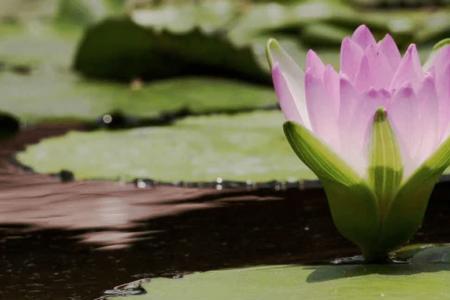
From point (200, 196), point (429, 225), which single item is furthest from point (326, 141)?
point (200, 196)

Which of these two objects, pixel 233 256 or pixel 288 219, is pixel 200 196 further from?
pixel 233 256

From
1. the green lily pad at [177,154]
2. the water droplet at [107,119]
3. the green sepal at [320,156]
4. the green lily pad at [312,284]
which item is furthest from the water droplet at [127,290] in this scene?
the water droplet at [107,119]

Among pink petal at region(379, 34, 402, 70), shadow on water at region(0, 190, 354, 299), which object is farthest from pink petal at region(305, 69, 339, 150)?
shadow on water at region(0, 190, 354, 299)

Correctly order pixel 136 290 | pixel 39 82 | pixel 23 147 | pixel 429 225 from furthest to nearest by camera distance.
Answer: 1. pixel 39 82
2. pixel 23 147
3. pixel 429 225
4. pixel 136 290

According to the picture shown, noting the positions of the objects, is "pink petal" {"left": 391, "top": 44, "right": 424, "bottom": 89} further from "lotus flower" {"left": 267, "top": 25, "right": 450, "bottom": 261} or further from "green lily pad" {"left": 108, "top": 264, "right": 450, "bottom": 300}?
"green lily pad" {"left": 108, "top": 264, "right": 450, "bottom": 300}

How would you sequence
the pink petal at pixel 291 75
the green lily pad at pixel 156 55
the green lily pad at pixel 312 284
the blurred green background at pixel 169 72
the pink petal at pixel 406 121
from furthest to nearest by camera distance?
the green lily pad at pixel 156 55 < the blurred green background at pixel 169 72 < the pink petal at pixel 291 75 < the pink petal at pixel 406 121 < the green lily pad at pixel 312 284

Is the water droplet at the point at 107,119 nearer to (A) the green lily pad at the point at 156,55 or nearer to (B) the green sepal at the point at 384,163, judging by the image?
(A) the green lily pad at the point at 156,55

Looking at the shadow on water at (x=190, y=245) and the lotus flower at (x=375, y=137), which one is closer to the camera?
the lotus flower at (x=375, y=137)
